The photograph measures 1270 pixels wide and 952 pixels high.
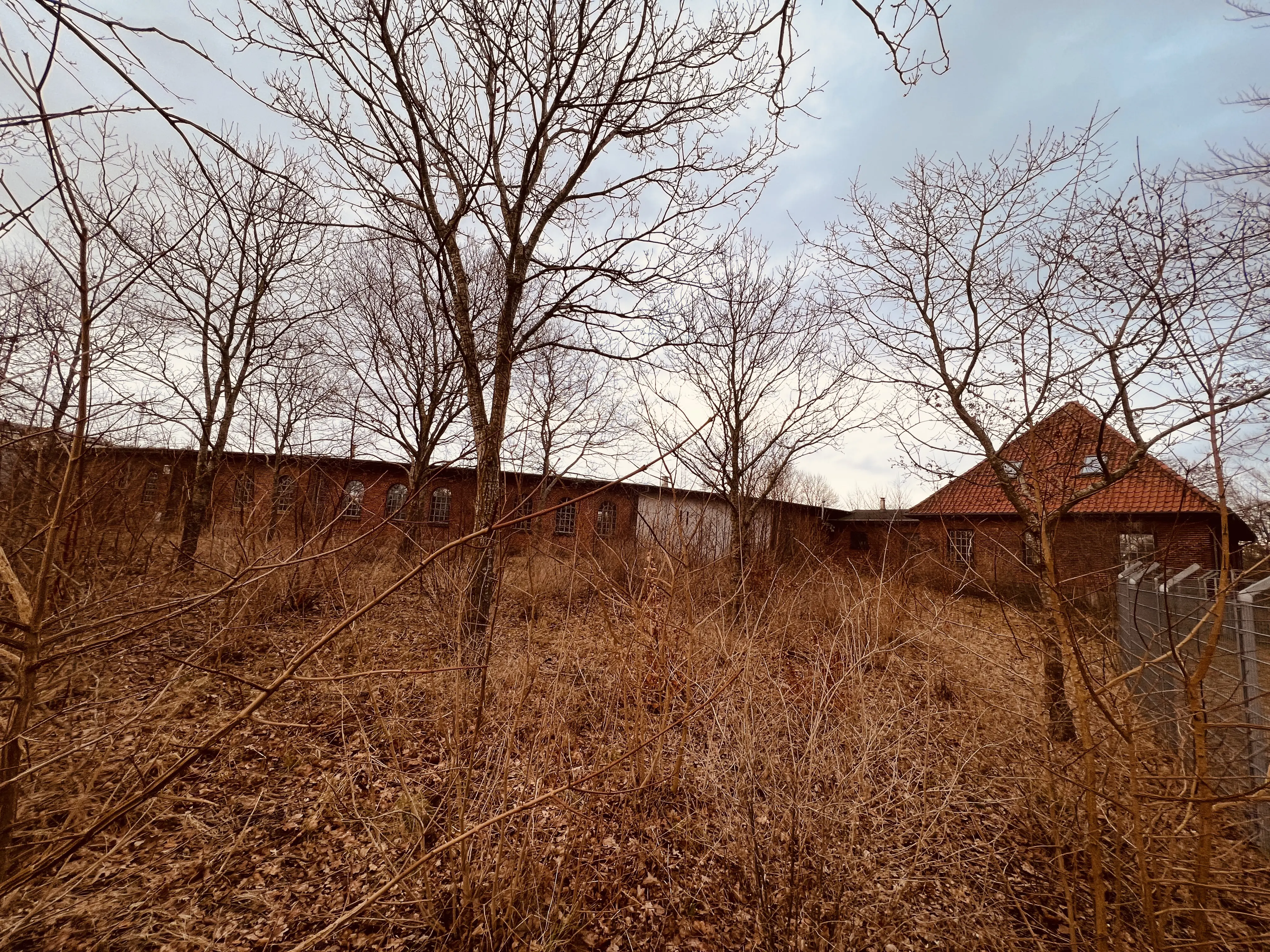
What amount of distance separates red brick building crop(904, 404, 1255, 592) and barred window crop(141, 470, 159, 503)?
6.31 m

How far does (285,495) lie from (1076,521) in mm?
9879

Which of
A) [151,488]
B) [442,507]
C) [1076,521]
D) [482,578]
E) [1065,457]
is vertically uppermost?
[1065,457]

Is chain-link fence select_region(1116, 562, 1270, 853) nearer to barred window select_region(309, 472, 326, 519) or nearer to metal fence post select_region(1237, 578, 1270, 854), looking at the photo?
metal fence post select_region(1237, 578, 1270, 854)

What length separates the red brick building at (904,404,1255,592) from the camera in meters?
1.98

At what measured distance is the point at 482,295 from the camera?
35.5 feet

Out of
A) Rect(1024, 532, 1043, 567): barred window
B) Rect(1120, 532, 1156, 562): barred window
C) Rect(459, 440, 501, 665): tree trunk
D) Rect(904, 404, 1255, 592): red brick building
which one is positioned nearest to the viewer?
Rect(904, 404, 1255, 592): red brick building

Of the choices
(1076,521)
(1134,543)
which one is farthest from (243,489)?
(1134,543)

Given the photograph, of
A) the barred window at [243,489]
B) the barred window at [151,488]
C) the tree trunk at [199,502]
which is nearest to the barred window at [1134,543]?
the barred window at [243,489]

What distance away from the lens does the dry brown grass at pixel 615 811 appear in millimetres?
2387

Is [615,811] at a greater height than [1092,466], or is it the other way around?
[1092,466]

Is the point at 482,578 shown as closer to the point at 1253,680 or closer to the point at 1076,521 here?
the point at 1253,680

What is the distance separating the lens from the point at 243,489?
6.09 m

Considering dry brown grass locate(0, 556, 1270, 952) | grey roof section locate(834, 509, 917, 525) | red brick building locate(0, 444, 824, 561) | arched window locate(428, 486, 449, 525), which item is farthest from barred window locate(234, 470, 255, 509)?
grey roof section locate(834, 509, 917, 525)

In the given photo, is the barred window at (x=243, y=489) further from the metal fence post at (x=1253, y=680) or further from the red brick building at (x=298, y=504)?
the metal fence post at (x=1253, y=680)
